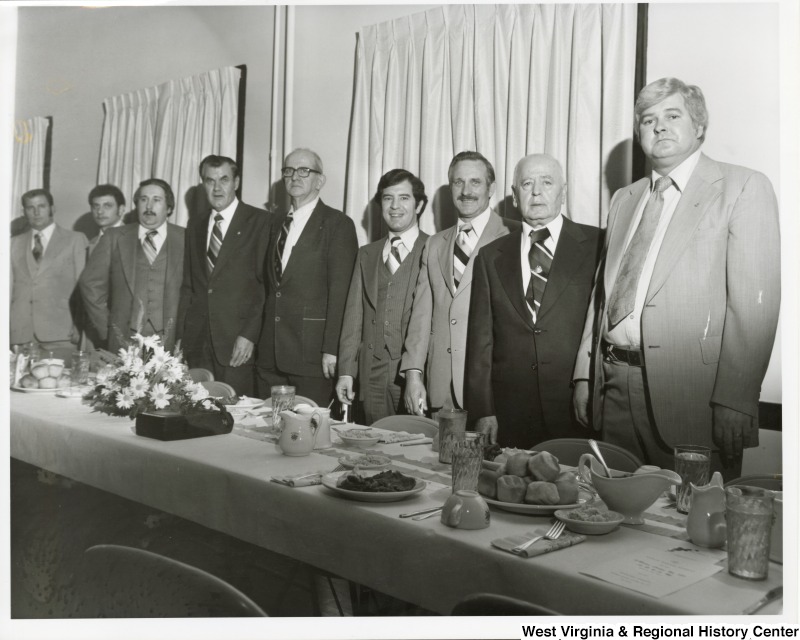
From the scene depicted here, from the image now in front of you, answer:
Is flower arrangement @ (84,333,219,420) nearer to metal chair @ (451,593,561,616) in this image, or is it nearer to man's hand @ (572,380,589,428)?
man's hand @ (572,380,589,428)

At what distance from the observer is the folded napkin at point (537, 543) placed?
123 centimetres

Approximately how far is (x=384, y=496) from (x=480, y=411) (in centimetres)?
108

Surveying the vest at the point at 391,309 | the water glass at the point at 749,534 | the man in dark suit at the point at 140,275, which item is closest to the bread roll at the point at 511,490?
the water glass at the point at 749,534

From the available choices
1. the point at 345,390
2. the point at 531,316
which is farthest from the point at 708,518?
the point at 345,390

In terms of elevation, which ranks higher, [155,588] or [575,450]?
[575,450]

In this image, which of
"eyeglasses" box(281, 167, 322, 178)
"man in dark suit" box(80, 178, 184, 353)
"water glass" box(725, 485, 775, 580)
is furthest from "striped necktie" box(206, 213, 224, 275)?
"water glass" box(725, 485, 775, 580)

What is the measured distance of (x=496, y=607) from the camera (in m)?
1.09

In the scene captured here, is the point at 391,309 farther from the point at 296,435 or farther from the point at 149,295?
the point at 149,295

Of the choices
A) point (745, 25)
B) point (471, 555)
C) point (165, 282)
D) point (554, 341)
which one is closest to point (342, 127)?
point (165, 282)

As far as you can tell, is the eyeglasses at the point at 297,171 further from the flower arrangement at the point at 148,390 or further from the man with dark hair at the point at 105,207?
the flower arrangement at the point at 148,390

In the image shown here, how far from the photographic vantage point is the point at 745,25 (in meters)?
2.08

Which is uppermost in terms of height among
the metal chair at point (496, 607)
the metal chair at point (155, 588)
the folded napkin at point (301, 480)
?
the folded napkin at point (301, 480)

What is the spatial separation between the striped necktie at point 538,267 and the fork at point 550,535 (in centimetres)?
115

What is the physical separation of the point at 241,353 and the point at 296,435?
121 centimetres
